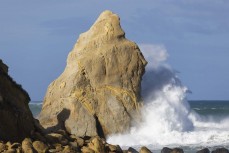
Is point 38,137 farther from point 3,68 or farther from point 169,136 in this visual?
point 169,136

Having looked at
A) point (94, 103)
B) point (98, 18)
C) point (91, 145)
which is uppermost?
Result: point (98, 18)

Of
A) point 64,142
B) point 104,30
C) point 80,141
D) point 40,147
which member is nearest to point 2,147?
point 40,147

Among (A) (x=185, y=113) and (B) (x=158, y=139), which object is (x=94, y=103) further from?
(A) (x=185, y=113)

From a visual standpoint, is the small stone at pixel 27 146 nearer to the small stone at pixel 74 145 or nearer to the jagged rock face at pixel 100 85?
the small stone at pixel 74 145

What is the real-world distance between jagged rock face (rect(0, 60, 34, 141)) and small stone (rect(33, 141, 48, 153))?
4.14 feet

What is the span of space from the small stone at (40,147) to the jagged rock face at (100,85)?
11525 millimetres

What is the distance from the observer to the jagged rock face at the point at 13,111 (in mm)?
18734

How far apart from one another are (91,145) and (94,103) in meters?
11.4

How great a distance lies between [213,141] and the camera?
1259 inches

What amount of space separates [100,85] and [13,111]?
39.9 feet

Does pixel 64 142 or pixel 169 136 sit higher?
pixel 169 136

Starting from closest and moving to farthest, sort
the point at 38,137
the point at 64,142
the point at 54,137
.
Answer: the point at 38,137
the point at 64,142
the point at 54,137

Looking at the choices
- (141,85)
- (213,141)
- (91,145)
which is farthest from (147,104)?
(91,145)

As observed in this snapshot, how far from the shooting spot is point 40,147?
1738 centimetres
